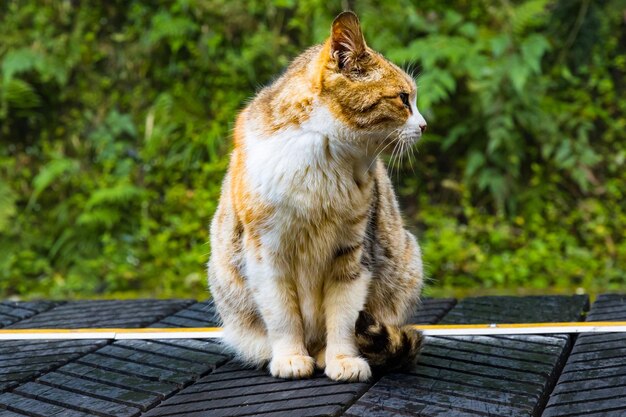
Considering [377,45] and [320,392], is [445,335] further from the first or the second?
[377,45]

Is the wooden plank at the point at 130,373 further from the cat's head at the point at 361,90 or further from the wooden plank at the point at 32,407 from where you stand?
the cat's head at the point at 361,90

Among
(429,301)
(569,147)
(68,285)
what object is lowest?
(68,285)

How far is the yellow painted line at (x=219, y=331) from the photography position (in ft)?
10.8

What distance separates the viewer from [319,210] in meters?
2.68

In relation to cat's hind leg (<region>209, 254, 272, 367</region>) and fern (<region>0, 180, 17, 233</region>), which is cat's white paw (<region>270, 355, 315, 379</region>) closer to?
cat's hind leg (<region>209, 254, 272, 367</region>)

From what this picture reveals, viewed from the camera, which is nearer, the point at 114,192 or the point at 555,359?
the point at 555,359

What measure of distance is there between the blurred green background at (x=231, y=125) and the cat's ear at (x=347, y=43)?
8.75 ft

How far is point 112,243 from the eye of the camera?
236 inches

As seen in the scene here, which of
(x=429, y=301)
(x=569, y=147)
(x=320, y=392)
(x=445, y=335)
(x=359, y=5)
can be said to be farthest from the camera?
(x=359, y=5)

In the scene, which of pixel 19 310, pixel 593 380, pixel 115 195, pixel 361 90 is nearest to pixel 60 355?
pixel 19 310

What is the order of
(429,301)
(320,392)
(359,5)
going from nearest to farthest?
(320,392) → (429,301) → (359,5)

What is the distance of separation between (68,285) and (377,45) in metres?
2.71

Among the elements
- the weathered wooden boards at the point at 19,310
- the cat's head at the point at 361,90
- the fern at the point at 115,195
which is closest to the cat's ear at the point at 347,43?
the cat's head at the point at 361,90

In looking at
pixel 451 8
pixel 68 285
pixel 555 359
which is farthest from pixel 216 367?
pixel 451 8
